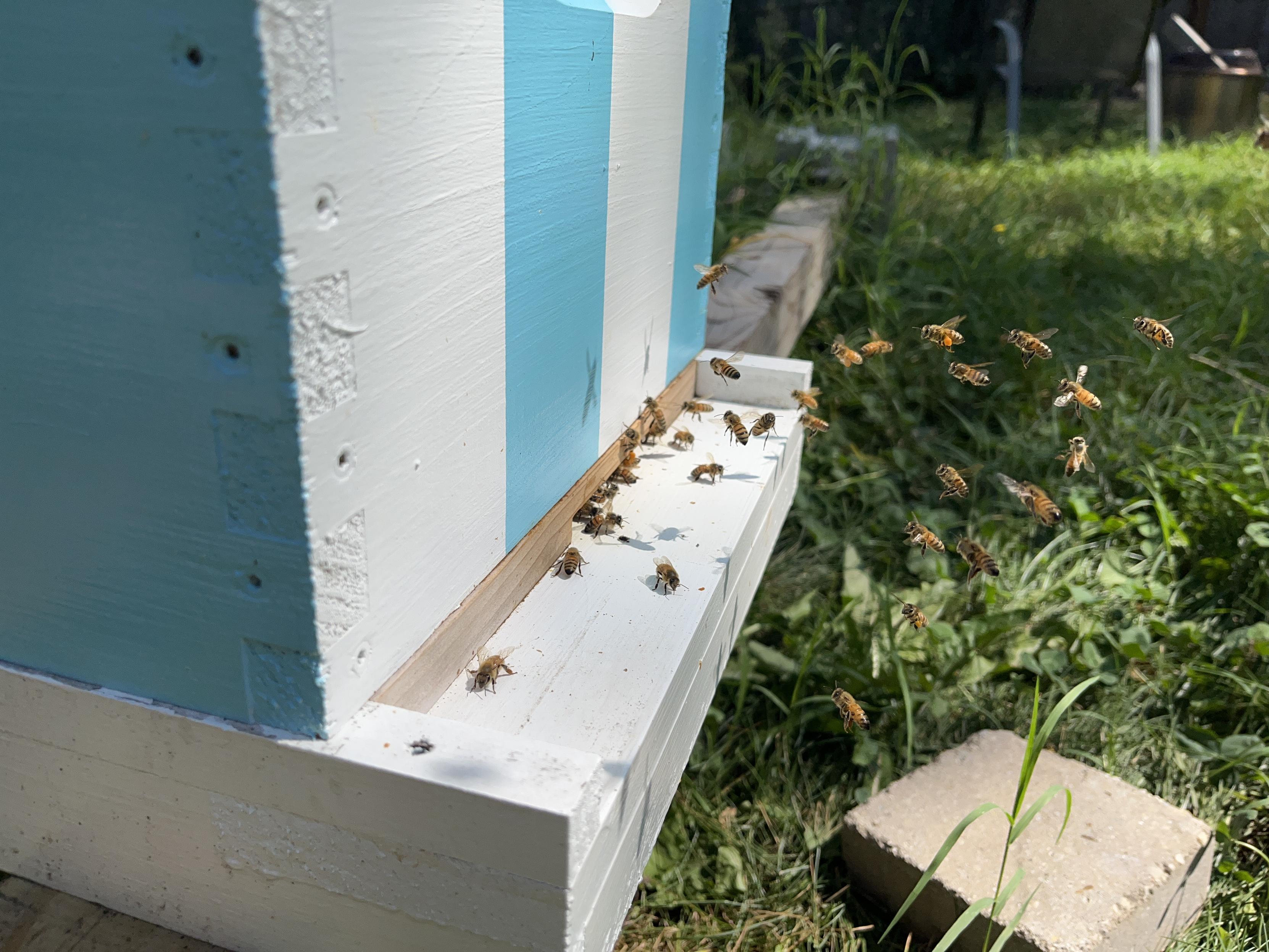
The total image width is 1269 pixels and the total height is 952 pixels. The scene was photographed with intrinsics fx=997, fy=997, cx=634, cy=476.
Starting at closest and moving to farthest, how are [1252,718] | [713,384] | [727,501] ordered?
[727,501], [713,384], [1252,718]

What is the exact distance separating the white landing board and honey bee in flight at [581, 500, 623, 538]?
0.18 m

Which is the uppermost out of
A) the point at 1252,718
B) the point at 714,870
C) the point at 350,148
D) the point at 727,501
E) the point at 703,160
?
the point at 350,148

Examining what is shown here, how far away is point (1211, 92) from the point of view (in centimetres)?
698

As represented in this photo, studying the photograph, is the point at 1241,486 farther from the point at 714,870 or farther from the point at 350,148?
the point at 350,148

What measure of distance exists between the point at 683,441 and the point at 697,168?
490mm

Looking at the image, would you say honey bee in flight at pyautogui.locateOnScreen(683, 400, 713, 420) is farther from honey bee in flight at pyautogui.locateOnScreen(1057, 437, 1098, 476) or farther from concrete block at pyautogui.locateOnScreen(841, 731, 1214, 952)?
concrete block at pyautogui.locateOnScreen(841, 731, 1214, 952)

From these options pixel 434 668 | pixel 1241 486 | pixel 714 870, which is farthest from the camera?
pixel 1241 486

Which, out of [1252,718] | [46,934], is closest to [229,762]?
[46,934]

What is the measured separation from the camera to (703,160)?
1817 mm

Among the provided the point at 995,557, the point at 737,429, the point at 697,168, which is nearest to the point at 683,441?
the point at 737,429

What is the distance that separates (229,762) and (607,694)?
0.37 metres

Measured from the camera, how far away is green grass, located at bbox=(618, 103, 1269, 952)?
6.29 feet

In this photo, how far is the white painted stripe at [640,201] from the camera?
1.33 m

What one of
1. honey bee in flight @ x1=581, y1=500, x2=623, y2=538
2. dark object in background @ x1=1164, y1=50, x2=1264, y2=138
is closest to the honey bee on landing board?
honey bee in flight @ x1=581, y1=500, x2=623, y2=538
